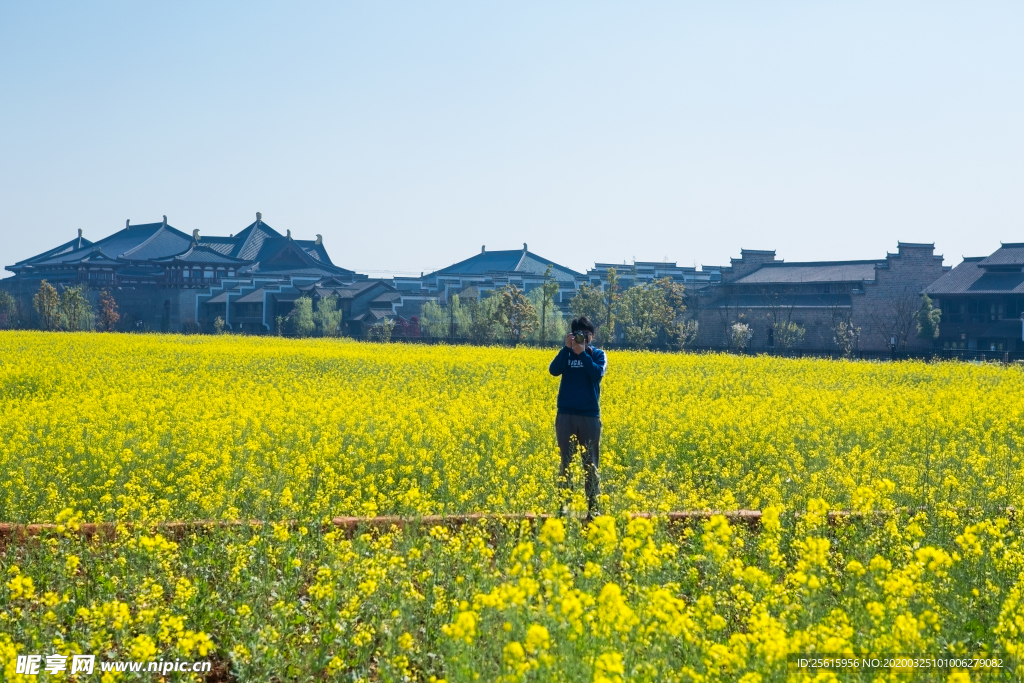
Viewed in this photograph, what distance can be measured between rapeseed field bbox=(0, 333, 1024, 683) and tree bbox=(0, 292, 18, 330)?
1880 inches

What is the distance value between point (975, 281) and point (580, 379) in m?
36.1

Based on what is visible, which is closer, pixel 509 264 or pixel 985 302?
pixel 985 302

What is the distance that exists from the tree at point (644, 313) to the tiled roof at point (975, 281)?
401 inches

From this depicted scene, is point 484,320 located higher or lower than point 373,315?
lower

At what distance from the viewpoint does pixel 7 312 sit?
56375 mm

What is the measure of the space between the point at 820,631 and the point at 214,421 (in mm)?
7121

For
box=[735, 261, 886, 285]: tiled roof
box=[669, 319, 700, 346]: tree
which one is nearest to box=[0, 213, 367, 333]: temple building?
box=[669, 319, 700, 346]: tree

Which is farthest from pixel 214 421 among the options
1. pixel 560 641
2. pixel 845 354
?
pixel 845 354

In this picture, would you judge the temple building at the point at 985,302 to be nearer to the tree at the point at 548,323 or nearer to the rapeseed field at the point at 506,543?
the tree at the point at 548,323

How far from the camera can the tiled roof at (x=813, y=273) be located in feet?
143

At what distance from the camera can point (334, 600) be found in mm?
4254

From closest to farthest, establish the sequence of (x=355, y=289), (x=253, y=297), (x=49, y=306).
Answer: (x=49, y=306) → (x=355, y=289) → (x=253, y=297)

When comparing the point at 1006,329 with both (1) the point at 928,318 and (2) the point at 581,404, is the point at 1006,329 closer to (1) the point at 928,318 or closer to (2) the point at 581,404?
(1) the point at 928,318

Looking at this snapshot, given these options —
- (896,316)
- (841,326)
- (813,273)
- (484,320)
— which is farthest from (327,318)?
(896,316)
